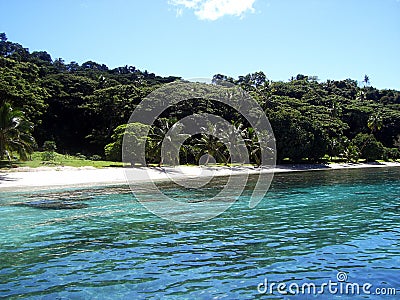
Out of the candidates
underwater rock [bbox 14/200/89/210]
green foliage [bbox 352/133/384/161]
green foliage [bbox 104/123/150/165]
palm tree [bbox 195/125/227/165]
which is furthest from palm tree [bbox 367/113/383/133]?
underwater rock [bbox 14/200/89/210]

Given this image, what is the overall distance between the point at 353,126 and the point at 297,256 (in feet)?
243

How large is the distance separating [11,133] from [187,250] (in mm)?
25533

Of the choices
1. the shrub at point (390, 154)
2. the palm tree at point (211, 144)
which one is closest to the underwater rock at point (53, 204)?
the palm tree at point (211, 144)

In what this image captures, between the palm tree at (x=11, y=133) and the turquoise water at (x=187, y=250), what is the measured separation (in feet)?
44.1

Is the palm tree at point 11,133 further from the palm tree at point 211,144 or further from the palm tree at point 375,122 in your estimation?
the palm tree at point 375,122

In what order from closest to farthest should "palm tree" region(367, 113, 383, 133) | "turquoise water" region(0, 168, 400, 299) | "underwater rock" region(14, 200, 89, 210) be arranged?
"turquoise water" region(0, 168, 400, 299) → "underwater rock" region(14, 200, 89, 210) → "palm tree" region(367, 113, 383, 133)

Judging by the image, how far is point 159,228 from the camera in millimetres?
14289

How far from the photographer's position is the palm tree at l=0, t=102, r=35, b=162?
3089 centimetres

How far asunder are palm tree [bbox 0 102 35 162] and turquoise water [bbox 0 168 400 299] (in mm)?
13432

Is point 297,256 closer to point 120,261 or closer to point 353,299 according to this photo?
point 353,299

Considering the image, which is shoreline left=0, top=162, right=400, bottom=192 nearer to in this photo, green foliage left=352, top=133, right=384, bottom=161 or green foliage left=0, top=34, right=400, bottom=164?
green foliage left=0, top=34, right=400, bottom=164

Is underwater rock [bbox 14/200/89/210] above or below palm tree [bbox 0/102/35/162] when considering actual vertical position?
below

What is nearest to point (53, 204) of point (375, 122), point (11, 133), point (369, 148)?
point (11, 133)

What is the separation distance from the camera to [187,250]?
11125 millimetres
